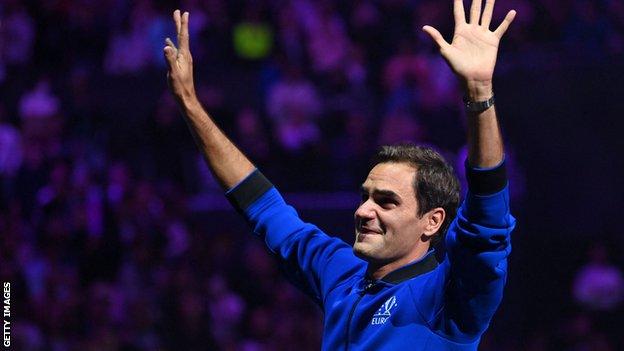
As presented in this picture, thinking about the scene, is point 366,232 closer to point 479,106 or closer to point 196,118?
point 479,106

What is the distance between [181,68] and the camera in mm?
4059

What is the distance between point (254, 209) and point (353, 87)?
7454 mm

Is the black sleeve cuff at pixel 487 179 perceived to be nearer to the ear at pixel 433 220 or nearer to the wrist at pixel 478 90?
the wrist at pixel 478 90

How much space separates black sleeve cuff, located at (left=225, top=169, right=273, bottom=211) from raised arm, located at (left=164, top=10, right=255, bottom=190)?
0.07 feet

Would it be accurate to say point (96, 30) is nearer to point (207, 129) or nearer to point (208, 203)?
point (208, 203)

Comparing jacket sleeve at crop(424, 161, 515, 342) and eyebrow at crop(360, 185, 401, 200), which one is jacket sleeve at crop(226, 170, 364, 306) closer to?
eyebrow at crop(360, 185, 401, 200)

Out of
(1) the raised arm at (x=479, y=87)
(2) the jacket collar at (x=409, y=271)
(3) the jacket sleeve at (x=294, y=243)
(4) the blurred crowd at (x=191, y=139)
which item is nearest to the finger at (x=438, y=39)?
(1) the raised arm at (x=479, y=87)

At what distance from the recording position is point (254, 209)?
4.06 m

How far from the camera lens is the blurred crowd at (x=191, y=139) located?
9711 millimetres

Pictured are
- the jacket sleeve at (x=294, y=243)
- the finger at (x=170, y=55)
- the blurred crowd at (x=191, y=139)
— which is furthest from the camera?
the blurred crowd at (x=191, y=139)

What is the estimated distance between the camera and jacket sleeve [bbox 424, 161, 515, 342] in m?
3.07

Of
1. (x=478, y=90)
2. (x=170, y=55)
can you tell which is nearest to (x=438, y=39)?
(x=478, y=90)

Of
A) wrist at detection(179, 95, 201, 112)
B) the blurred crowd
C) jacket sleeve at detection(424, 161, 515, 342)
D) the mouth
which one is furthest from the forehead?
the blurred crowd

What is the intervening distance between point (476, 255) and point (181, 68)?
57.1 inches
